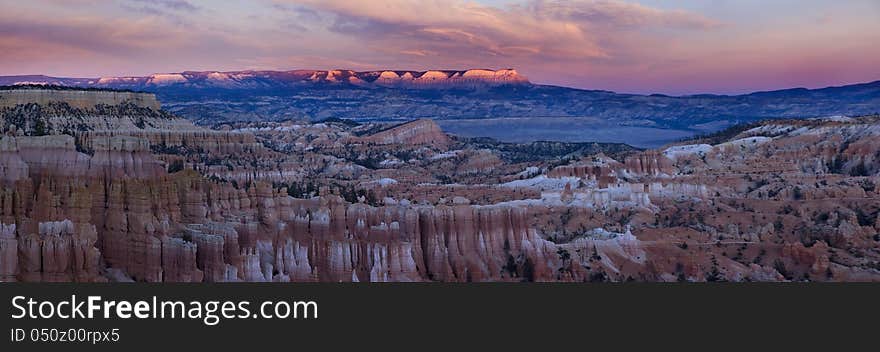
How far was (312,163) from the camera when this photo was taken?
320ft

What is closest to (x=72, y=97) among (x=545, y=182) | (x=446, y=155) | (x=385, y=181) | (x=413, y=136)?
A: (x=385, y=181)

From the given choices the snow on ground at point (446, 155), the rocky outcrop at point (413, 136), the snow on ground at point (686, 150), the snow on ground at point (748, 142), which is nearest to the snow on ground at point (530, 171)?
the snow on ground at point (686, 150)

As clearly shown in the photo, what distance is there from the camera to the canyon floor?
33.2m

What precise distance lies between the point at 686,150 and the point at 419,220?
50.3 metres

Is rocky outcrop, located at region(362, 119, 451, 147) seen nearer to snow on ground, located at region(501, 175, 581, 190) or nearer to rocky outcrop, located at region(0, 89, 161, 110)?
rocky outcrop, located at region(0, 89, 161, 110)

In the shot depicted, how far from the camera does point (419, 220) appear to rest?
3912 cm

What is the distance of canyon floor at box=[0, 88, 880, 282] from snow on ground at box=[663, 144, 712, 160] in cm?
453

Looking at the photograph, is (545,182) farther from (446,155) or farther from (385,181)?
(446,155)

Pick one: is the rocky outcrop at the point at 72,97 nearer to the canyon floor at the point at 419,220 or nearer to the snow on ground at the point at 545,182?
the canyon floor at the point at 419,220

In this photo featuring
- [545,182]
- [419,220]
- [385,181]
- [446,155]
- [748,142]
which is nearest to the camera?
[419,220]

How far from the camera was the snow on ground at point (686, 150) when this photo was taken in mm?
82312

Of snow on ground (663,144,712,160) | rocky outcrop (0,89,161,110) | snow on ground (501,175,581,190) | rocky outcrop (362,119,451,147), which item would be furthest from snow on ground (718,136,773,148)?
rocky outcrop (362,119,451,147)

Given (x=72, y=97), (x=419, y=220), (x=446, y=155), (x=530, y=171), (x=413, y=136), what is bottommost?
(x=446, y=155)

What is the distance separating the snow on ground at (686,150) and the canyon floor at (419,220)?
453 cm
